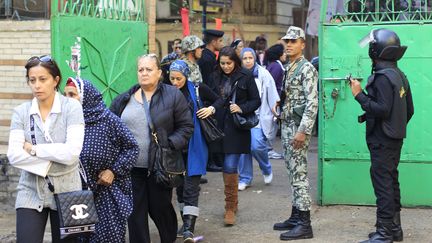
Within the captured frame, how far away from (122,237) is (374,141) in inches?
91.4

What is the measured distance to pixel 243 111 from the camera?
6.77 meters

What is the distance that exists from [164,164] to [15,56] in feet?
11.0

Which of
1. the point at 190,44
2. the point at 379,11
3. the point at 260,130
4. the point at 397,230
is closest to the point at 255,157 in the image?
the point at 260,130

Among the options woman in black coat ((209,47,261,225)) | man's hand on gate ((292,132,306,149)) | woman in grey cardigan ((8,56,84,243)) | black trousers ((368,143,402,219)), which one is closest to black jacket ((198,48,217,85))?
woman in black coat ((209,47,261,225))

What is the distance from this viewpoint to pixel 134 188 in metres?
5.61

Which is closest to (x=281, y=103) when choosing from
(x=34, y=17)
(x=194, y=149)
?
(x=194, y=149)

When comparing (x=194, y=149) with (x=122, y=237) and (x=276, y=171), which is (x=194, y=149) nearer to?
(x=122, y=237)

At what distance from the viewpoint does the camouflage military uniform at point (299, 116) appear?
6129mm

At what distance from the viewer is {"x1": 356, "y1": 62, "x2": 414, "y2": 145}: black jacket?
5.71 m

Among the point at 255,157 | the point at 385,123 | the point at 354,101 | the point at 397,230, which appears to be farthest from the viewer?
the point at 255,157

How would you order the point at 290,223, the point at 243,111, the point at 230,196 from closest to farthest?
the point at 290,223 < the point at 243,111 < the point at 230,196

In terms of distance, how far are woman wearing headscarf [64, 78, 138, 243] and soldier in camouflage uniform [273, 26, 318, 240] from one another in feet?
5.81

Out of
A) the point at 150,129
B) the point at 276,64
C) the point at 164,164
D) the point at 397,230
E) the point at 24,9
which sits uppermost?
the point at 24,9

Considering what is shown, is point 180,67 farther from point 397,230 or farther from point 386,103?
point 397,230
